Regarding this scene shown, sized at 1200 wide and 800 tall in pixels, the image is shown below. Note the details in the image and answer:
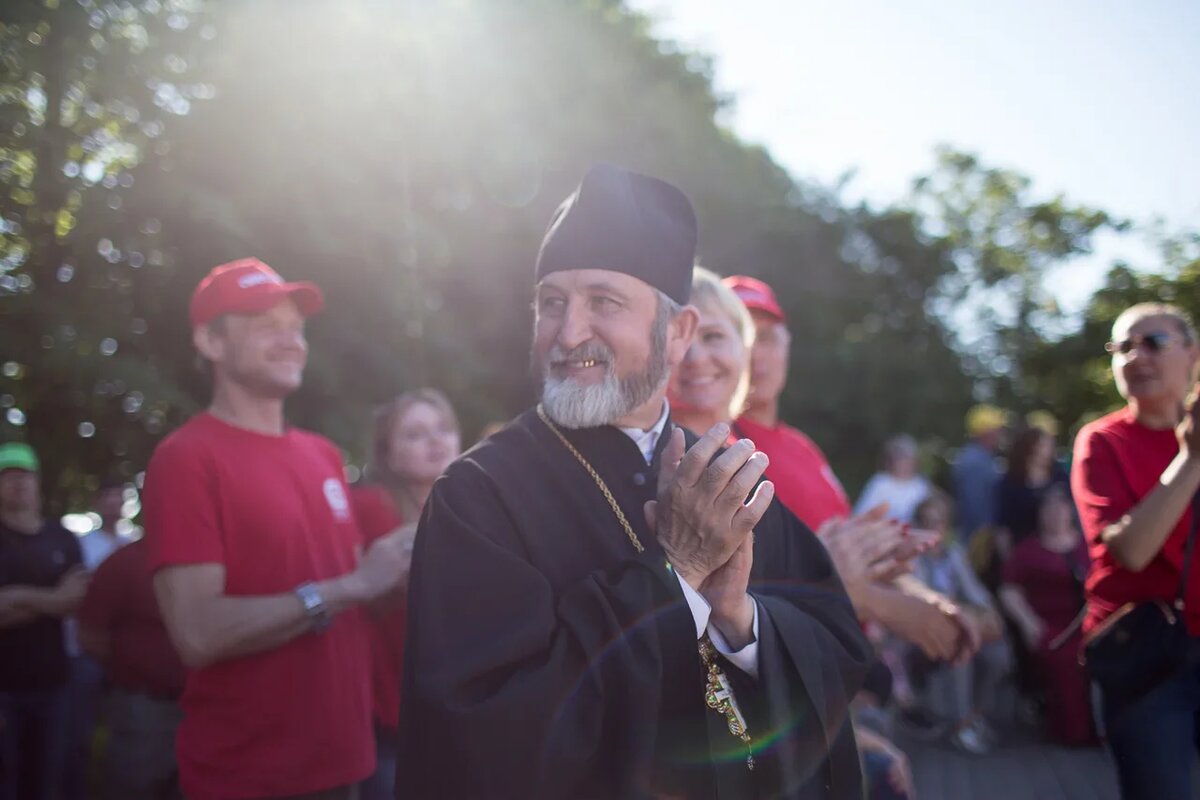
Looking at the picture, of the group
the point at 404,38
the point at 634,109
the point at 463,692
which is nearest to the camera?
the point at 463,692

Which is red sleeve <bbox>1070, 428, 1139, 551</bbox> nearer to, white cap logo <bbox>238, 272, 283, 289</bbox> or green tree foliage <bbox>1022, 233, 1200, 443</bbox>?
green tree foliage <bbox>1022, 233, 1200, 443</bbox>

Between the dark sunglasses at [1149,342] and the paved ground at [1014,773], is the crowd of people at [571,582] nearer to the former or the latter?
the dark sunglasses at [1149,342]

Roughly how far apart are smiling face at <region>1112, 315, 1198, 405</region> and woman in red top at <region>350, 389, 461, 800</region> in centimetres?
255

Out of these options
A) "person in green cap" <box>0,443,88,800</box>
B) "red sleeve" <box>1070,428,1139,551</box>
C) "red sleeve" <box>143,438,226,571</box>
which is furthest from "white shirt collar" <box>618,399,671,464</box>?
"person in green cap" <box>0,443,88,800</box>

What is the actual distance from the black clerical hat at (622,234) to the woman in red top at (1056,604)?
6314mm

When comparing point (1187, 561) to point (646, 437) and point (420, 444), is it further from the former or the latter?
point (420, 444)

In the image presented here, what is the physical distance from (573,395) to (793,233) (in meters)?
14.9

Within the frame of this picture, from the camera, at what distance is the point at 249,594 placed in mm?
3129

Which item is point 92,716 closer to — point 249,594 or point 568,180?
point 249,594

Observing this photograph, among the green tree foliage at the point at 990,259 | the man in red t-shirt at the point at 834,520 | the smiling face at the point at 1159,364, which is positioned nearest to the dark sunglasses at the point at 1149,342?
the smiling face at the point at 1159,364

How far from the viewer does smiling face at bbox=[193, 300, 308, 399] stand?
3.38 m

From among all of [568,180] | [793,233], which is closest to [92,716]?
[568,180]

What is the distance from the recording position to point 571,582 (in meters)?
2.20

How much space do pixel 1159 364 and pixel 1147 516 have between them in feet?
1.93
